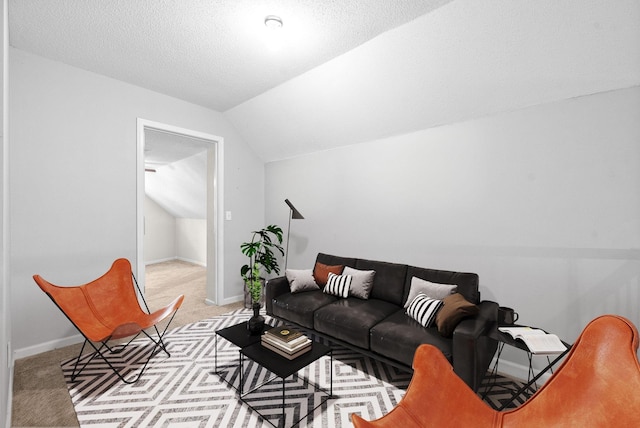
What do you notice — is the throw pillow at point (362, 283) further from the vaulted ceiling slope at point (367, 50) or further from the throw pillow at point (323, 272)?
the vaulted ceiling slope at point (367, 50)

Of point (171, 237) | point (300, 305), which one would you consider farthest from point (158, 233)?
point (300, 305)

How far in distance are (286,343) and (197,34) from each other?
260 centimetres

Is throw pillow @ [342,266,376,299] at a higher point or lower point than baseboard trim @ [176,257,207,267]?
higher

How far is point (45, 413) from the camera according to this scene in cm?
194

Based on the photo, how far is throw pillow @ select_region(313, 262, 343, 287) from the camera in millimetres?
3348

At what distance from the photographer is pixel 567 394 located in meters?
1.18

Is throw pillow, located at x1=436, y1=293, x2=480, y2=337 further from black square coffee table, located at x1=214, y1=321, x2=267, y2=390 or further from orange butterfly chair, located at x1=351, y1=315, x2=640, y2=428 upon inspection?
black square coffee table, located at x1=214, y1=321, x2=267, y2=390

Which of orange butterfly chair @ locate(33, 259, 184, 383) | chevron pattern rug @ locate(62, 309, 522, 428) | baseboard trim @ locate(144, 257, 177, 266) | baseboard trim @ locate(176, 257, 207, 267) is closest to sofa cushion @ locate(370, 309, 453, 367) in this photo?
chevron pattern rug @ locate(62, 309, 522, 428)

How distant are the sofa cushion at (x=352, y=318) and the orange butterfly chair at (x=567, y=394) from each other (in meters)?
1.09

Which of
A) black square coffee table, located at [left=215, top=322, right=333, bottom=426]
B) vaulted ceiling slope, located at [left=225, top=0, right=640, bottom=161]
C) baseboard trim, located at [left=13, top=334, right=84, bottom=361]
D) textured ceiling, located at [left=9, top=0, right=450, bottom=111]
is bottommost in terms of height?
baseboard trim, located at [left=13, top=334, right=84, bottom=361]

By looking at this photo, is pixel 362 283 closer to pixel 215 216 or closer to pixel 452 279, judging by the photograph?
pixel 452 279

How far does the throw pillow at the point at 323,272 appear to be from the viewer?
3.35m

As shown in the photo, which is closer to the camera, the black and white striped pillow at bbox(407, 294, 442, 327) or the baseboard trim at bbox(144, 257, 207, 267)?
the black and white striped pillow at bbox(407, 294, 442, 327)

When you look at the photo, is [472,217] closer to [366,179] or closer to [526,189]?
[526,189]
